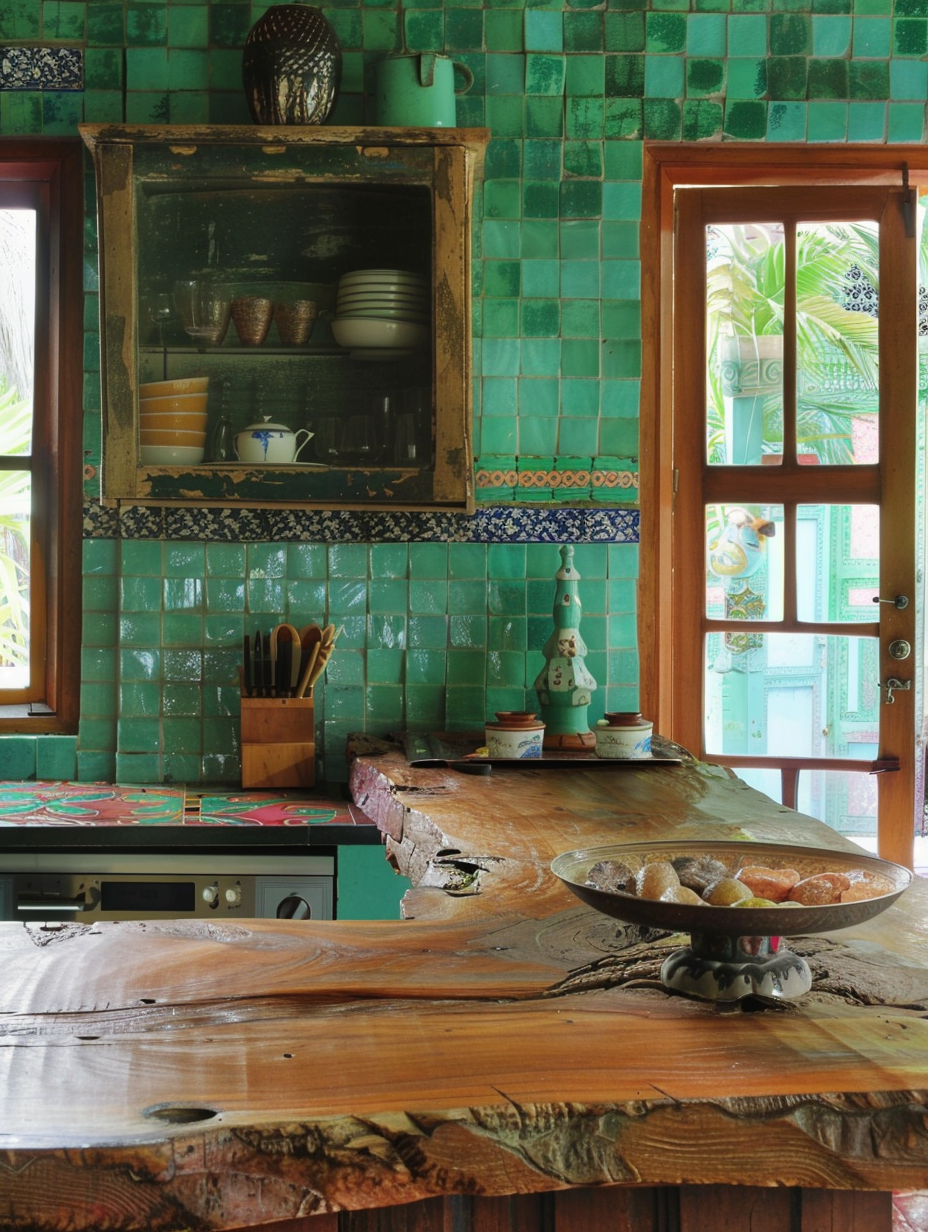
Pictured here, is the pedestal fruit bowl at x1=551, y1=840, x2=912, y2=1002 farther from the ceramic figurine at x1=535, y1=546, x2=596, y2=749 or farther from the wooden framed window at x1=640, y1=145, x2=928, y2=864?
the wooden framed window at x1=640, y1=145, x2=928, y2=864

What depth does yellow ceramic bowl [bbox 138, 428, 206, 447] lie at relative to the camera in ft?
9.02

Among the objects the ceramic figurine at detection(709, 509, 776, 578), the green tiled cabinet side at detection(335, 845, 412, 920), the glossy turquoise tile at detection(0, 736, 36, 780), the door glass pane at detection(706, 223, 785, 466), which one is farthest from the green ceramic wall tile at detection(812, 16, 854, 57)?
the glossy turquoise tile at detection(0, 736, 36, 780)

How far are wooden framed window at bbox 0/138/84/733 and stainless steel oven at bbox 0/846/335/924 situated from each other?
2.22 ft

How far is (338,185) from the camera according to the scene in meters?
2.77

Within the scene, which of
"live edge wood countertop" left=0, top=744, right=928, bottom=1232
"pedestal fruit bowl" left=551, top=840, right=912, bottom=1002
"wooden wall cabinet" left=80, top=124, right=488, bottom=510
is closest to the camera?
"live edge wood countertop" left=0, top=744, right=928, bottom=1232

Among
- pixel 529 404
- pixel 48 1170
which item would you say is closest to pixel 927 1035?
pixel 48 1170

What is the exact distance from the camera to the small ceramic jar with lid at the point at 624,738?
265cm

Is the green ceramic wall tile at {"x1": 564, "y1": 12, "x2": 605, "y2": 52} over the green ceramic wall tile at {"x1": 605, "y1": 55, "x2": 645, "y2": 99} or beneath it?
over

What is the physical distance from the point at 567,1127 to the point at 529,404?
7.59 feet

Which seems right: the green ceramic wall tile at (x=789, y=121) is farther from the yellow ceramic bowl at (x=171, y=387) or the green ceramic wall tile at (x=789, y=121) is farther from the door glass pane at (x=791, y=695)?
the yellow ceramic bowl at (x=171, y=387)

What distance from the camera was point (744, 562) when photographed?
128 inches

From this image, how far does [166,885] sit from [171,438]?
0.98 metres

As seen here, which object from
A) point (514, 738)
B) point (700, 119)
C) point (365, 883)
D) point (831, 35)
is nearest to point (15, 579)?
point (365, 883)

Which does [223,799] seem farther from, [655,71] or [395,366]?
[655,71]
